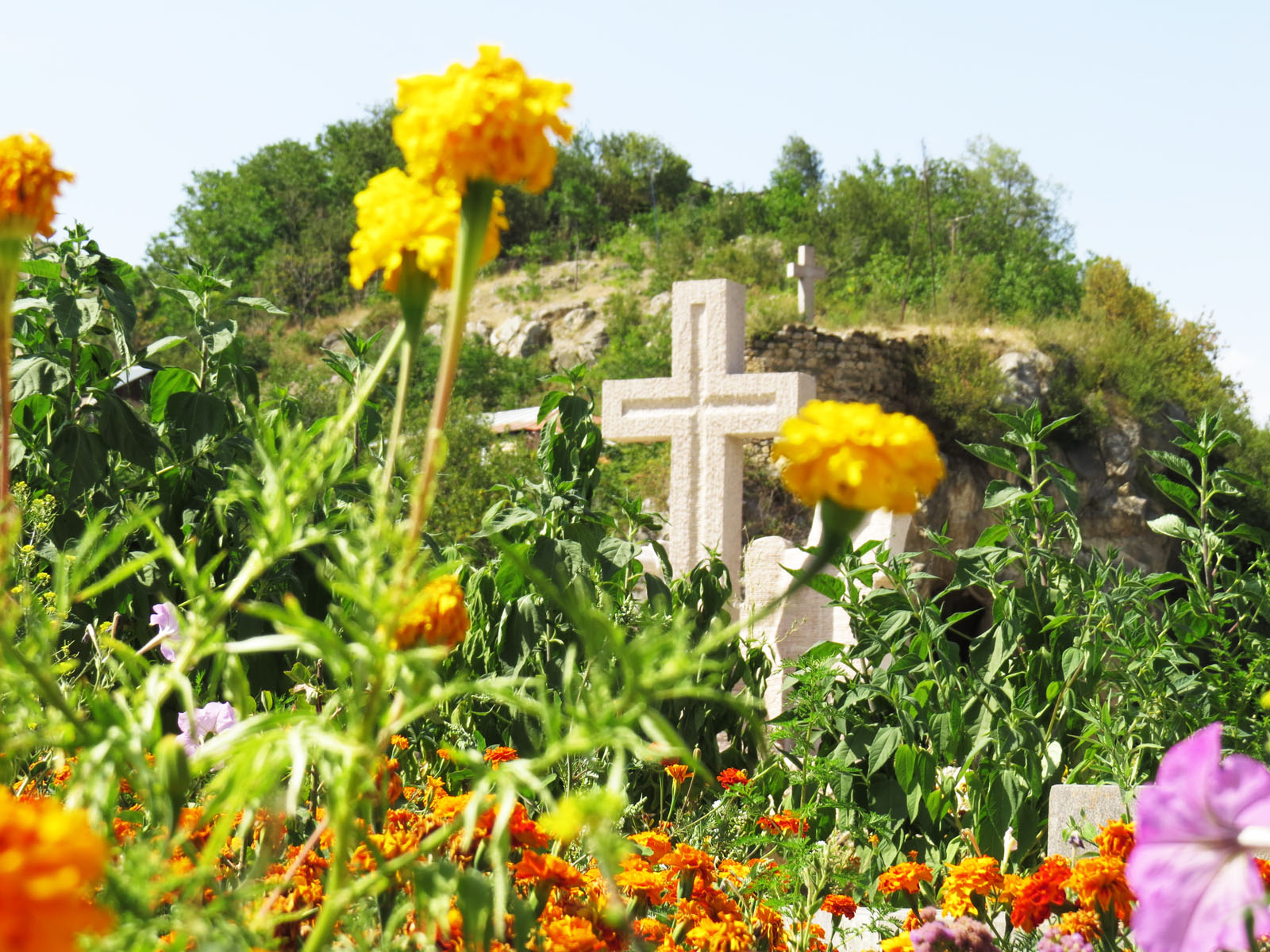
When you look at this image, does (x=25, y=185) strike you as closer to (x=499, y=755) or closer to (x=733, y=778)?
(x=499, y=755)

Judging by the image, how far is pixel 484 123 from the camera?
60cm

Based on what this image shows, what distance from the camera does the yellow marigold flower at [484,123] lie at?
23.7 inches

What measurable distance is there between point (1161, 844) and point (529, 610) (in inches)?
67.3

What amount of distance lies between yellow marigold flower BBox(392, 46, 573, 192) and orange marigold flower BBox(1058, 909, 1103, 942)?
39.1 inches

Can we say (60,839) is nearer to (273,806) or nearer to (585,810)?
(585,810)

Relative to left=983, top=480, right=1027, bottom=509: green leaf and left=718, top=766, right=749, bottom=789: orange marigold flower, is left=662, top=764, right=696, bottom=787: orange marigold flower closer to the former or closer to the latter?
left=718, top=766, right=749, bottom=789: orange marigold flower

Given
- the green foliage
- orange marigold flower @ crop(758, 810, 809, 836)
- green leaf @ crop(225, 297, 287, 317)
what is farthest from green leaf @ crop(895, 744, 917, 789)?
green leaf @ crop(225, 297, 287, 317)

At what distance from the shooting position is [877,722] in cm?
211

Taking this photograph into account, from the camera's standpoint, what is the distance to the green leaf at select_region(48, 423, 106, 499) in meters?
2.09

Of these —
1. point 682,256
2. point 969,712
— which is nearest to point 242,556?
point 969,712

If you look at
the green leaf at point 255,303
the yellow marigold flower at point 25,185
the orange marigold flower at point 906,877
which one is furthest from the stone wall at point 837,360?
the yellow marigold flower at point 25,185

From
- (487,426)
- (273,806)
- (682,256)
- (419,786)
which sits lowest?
(419,786)

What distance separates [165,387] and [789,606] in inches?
67.0

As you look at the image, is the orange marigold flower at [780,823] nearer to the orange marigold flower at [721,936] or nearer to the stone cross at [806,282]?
the orange marigold flower at [721,936]
